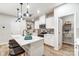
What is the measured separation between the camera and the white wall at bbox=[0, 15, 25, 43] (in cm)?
151

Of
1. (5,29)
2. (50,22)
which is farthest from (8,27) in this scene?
(50,22)

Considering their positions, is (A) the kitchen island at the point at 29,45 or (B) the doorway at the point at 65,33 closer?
(A) the kitchen island at the point at 29,45

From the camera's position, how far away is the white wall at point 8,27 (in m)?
1.51

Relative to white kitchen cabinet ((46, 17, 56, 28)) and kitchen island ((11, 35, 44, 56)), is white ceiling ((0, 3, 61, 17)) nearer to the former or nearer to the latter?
white kitchen cabinet ((46, 17, 56, 28))

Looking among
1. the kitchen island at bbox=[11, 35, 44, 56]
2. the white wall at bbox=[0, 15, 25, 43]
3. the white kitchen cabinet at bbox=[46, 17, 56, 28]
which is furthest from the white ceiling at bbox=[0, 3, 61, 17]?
the kitchen island at bbox=[11, 35, 44, 56]

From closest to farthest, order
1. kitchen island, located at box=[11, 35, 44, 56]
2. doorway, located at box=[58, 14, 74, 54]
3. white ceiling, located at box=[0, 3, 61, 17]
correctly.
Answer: white ceiling, located at box=[0, 3, 61, 17] → kitchen island, located at box=[11, 35, 44, 56] → doorway, located at box=[58, 14, 74, 54]

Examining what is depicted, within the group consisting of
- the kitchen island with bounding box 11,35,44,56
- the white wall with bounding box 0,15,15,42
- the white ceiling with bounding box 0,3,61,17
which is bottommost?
the kitchen island with bounding box 11,35,44,56

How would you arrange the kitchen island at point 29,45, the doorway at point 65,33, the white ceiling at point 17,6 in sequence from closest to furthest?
1. the white ceiling at point 17,6
2. the kitchen island at point 29,45
3. the doorway at point 65,33

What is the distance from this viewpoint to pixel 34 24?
1693 millimetres

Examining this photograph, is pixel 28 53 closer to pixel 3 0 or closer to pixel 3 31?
pixel 3 31

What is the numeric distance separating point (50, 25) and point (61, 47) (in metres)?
0.66

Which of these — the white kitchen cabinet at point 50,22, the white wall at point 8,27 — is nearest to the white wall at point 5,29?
the white wall at point 8,27

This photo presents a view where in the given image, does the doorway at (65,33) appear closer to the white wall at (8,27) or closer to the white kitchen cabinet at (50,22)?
the white kitchen cabinet at (50,22)

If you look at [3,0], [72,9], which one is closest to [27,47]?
[3,0]
